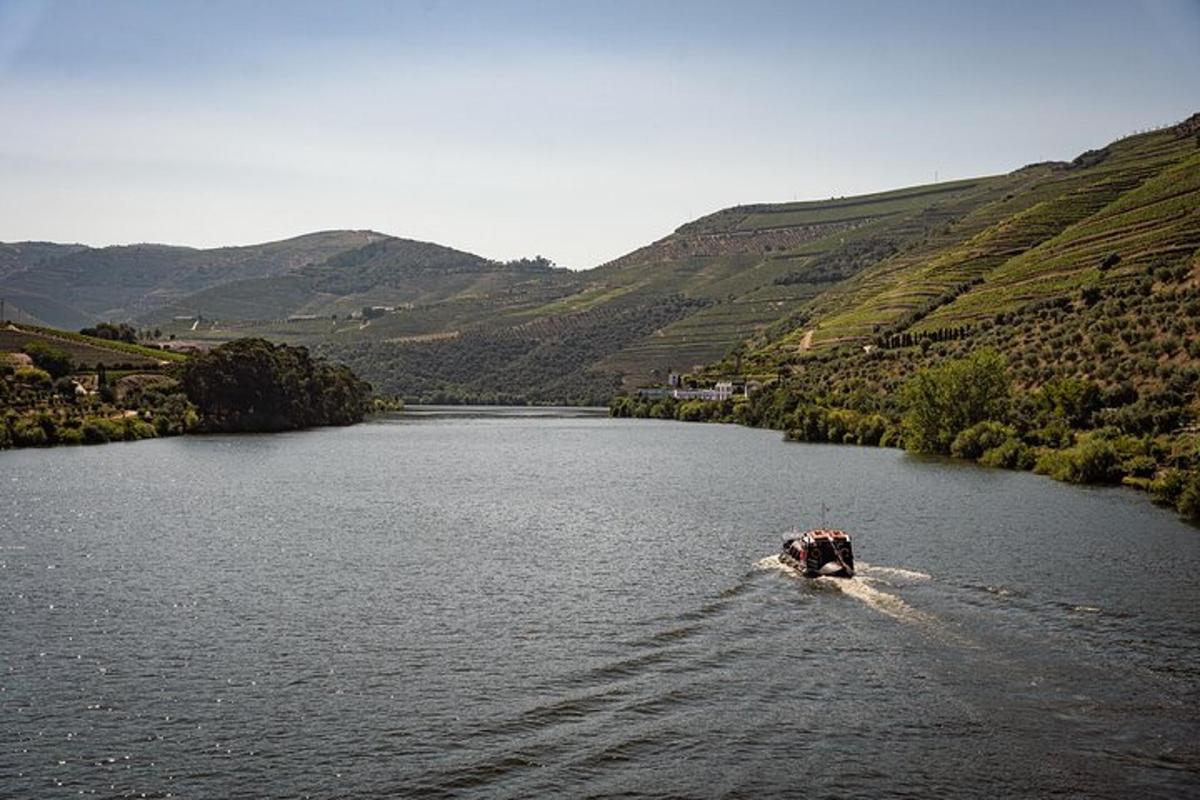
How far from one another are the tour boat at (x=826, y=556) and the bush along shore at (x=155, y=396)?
109141 mm

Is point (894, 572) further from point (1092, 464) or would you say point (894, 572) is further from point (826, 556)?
point (1092, 464)

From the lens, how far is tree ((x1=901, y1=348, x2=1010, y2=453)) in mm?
110312

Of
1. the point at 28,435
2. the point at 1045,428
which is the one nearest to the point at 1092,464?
the point at 1045,428

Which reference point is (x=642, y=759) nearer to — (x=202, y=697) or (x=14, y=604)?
(x=202, y=697)

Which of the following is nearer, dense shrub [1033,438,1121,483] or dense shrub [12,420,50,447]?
dense shrub [1033,438,1121,483]

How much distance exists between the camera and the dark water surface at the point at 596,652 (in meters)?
27.7

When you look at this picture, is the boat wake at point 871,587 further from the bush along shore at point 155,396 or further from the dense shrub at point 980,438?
the bush along shore at point 155,396

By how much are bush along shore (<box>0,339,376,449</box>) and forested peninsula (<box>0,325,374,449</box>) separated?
5.7 inches

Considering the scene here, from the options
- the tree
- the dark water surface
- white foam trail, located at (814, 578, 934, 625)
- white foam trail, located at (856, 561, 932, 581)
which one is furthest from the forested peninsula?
white foam trail, located at (814, 578, 934, 625)

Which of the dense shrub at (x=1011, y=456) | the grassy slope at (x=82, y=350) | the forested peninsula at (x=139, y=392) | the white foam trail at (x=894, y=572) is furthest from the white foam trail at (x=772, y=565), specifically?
the grassy slope at (x=82, y=350)

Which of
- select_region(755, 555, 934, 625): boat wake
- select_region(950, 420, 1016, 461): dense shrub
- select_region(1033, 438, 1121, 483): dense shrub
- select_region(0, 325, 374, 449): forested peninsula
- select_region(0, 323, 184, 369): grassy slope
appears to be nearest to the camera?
select_region(755, 555, 934, 625): boat wake

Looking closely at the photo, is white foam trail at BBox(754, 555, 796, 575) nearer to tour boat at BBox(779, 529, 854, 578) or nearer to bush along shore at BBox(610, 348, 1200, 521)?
tour boat at BBox(779, 529, 854, 578)

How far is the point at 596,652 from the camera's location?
3750 cm

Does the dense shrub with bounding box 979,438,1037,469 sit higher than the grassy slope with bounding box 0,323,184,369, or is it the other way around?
the grassy slope with bounding box 0,323,184,369
